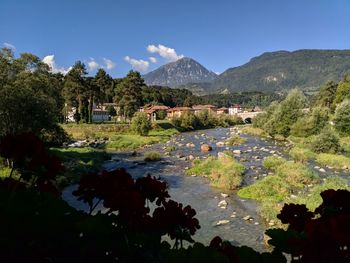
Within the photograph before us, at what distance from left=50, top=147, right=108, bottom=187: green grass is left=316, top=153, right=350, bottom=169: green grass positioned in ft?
68.7

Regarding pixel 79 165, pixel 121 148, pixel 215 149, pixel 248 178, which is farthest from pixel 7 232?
pixel 121 148

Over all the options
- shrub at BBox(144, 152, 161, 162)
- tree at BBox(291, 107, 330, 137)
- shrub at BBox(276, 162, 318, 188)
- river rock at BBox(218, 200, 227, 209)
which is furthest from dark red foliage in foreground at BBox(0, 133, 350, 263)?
tree at BBox(291, 107, 330, 137)

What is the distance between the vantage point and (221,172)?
1030 inches

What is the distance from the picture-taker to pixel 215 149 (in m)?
43.7

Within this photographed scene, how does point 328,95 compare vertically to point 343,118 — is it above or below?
above

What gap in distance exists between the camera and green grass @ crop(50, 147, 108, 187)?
82.7 feet

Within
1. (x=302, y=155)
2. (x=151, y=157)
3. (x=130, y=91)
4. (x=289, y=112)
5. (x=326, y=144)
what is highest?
(x=130, y=91)

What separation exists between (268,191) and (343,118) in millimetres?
34614

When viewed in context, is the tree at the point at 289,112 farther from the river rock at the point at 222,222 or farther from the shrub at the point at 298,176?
the river rock at the point at 222,222

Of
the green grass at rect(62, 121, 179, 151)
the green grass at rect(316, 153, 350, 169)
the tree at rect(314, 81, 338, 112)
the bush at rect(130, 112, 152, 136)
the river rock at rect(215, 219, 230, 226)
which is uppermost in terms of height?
the tree at rect(314, 81, 338, 112)

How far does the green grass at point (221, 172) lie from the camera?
2389 cm

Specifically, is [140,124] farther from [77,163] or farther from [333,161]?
[333,161]

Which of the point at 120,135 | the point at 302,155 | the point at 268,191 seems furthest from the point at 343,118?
the point at 120,135

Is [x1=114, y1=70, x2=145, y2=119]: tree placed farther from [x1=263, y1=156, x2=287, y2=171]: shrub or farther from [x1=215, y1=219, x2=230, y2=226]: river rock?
[x1=215, y1=219, x2=230, y2=226]: river rock
